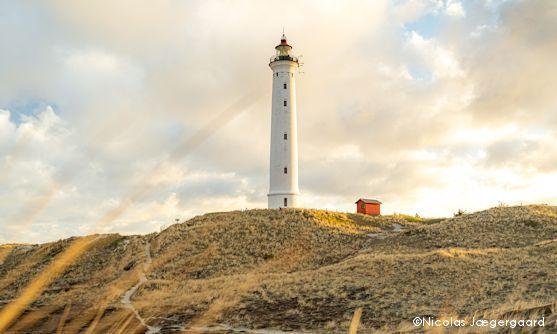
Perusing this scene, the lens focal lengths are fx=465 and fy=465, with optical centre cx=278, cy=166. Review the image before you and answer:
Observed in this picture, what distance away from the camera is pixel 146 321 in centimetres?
1953

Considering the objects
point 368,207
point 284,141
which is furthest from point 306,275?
point 368,207

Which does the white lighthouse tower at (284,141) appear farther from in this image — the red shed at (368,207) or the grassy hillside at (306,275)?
the red shed at (368,207)

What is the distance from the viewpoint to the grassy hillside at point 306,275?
616 inches

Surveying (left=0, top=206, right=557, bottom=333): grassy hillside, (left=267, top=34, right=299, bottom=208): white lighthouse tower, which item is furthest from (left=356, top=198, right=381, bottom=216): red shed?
(left=267, top=34, right=299, bottom=208): white lighthouse tower

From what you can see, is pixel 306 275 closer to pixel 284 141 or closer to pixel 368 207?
pixel 284 141

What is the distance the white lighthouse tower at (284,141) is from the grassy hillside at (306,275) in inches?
130

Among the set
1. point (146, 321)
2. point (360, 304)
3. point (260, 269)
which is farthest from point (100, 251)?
point (360, 304)

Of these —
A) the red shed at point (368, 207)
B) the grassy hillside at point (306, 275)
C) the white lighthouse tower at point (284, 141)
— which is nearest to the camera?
the grassy hillside at point (306, 275)

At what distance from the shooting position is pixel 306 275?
29.2 metres

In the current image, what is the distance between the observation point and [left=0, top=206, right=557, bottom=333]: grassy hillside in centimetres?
1565

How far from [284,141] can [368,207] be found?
44.7ft

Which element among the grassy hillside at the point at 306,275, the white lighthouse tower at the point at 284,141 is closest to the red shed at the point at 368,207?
the grassy hillside at the point at 306,275

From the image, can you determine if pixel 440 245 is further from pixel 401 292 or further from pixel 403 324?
pixel 403 324

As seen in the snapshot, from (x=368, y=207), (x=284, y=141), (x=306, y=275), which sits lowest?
(x=306, y=275)
